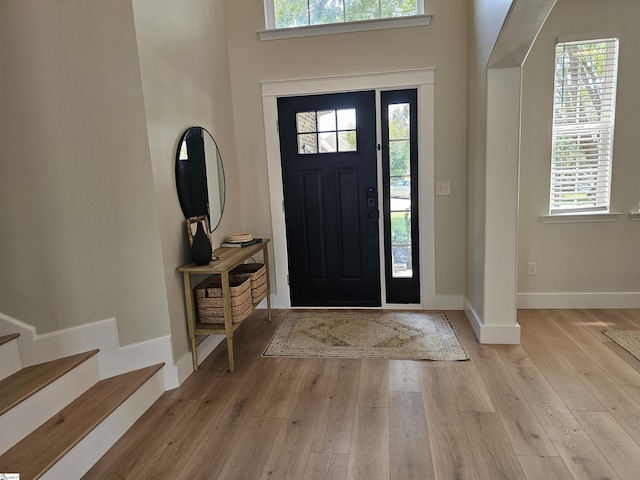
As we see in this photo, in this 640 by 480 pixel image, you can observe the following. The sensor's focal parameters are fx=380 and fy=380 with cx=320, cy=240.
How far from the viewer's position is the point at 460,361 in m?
2.53

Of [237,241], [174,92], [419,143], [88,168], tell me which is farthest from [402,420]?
[174,92]

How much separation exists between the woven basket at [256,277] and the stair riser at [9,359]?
1.39 m

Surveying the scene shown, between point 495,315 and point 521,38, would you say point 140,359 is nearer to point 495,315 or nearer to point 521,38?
point 495,315

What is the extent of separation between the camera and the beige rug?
2.70m

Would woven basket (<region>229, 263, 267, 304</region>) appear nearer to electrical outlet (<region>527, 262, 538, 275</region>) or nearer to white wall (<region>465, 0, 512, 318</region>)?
white wall (<region>465, 0, 512, 318</region>)

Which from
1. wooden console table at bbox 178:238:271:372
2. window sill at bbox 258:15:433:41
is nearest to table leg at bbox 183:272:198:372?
wooden console table at bbox 178:238:271:372

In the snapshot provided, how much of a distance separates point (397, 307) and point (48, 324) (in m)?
2.66

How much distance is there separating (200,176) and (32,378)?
153 centimetres

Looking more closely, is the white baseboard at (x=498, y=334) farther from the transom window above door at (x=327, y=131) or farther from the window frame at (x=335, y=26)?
the window frame at (x=335, y=26)

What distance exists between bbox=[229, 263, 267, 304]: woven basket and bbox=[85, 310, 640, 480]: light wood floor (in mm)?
448

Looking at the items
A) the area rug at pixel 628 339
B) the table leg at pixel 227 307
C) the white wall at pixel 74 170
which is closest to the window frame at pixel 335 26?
the white wall at pixel 74 170

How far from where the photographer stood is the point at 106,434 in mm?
1822

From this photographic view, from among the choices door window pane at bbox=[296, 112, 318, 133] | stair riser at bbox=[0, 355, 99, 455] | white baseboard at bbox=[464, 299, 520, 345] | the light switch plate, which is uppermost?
door window pane at bbox=[296, 112, 318, 133]

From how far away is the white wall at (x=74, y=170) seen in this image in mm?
1939
